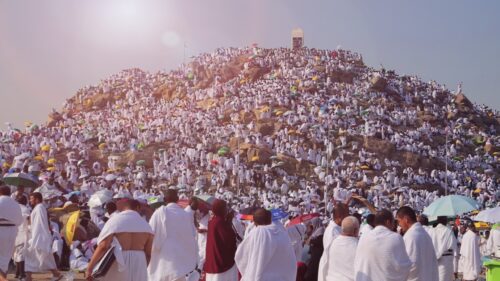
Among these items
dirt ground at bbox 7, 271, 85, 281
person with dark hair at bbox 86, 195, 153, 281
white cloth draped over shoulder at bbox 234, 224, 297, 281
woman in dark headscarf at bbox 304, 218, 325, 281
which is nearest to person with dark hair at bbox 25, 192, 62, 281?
dirt ground at bbox 7, 271, 85, 281

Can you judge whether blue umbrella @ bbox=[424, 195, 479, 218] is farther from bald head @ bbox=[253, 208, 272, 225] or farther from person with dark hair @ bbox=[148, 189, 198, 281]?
bald head @ bbox=[253, 208, 272, 225]

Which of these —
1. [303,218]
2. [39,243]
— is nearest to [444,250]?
[303,218]

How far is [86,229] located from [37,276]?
48.8 inches

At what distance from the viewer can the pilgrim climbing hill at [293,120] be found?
51094 mm

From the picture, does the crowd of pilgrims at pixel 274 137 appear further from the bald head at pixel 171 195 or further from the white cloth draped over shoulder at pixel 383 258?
the white cloth draped over shoulder at pixel 383 258

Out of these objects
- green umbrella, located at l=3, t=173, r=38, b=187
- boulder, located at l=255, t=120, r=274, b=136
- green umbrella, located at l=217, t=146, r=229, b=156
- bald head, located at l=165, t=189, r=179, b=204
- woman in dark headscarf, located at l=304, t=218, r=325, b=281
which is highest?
boulder, located at l=255, t=120, r=274, b=136

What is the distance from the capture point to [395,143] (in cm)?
5478

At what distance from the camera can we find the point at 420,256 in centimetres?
739

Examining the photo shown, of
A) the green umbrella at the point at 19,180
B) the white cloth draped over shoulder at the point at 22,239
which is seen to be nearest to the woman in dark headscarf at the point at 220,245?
the white cloth draped over shoulder at the point at 22,239

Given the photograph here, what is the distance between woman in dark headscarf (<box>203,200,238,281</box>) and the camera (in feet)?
29.0

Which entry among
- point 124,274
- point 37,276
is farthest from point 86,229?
point 124,274

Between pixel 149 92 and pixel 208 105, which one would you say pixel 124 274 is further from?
pixel 149 92

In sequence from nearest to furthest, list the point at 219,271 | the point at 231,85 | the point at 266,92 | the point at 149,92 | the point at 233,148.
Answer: the point at 219,271 < the point at 233,148 < the point at 266,92 < the point at 231,85 < the point at 149,92

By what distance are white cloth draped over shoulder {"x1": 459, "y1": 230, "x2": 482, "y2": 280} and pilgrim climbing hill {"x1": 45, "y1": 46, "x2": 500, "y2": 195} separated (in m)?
30.6
